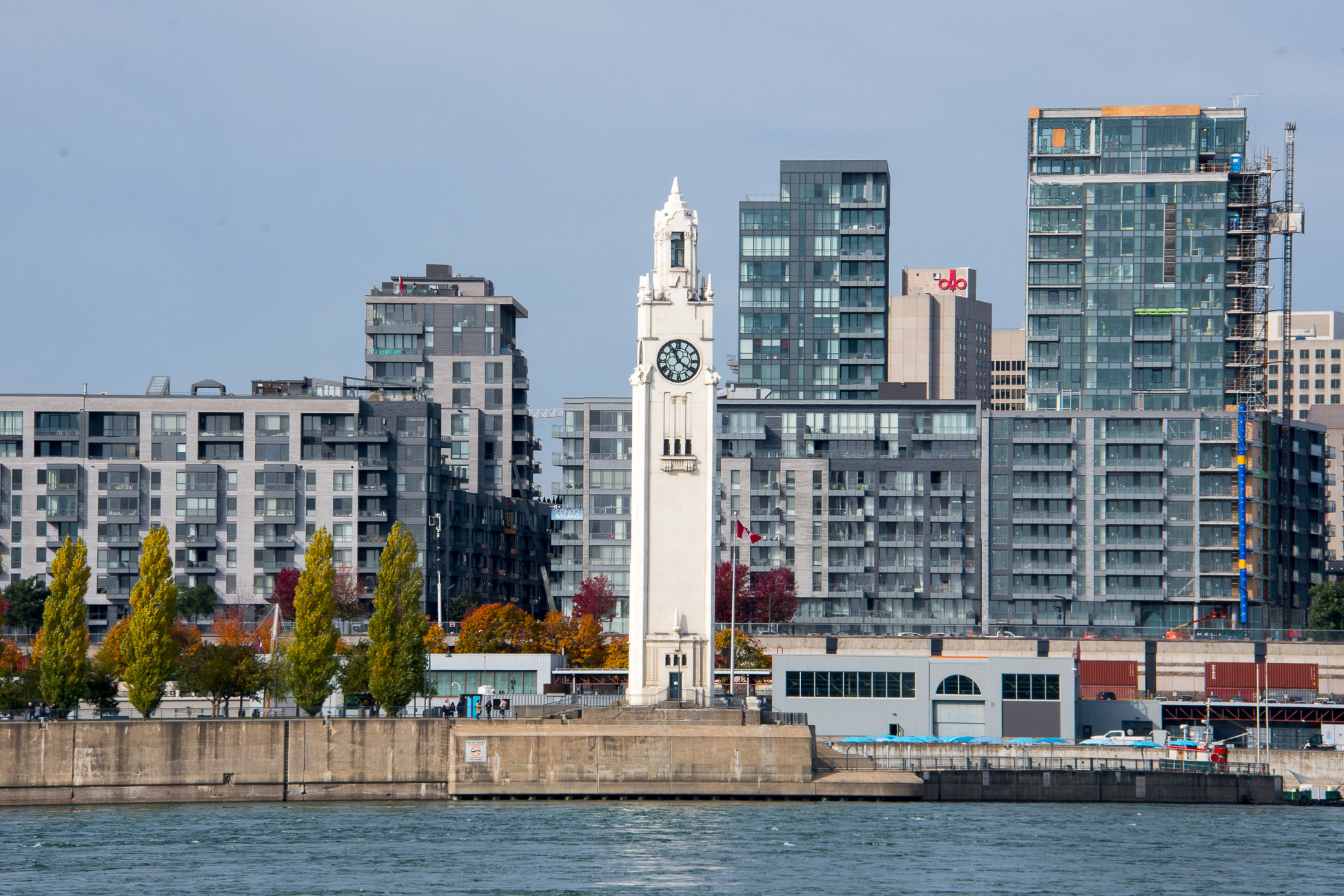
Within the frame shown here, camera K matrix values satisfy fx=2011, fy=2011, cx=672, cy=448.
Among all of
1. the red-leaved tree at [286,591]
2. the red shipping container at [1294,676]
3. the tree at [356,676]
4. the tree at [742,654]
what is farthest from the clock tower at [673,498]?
the red-leaved tree at [286,591]

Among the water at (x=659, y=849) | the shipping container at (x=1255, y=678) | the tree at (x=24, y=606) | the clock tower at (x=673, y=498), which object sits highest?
the clock tower at (x=673, y=498)

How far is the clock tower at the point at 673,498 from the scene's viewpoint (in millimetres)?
129375

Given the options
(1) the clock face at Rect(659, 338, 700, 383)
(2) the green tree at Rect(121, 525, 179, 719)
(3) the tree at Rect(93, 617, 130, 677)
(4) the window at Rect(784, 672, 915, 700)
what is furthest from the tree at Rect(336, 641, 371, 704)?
(4) the window at Rect(784, 672, 915, 700)

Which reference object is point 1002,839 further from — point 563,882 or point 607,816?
point 563,882

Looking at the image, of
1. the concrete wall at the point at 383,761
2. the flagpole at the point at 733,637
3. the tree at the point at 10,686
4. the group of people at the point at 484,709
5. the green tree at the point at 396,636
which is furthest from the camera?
the flagpole at the point at 733,637

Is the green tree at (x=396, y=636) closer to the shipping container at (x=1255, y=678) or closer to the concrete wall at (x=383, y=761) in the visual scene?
the concrete wall at (x=383, y=761)

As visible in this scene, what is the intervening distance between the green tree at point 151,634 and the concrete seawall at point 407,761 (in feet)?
20.8

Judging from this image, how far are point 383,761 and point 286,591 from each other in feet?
247

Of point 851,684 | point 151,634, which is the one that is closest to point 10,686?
point 151,634

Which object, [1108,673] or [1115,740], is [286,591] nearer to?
[1108,673]

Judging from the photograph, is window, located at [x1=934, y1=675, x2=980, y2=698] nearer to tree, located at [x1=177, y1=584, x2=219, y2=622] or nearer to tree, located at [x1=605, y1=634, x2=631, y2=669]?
tree, located at [x1=605, y1=634, x2=631, y2=669]

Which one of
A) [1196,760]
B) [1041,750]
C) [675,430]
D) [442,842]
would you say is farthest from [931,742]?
[442,842]

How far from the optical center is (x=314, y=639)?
12925 cm

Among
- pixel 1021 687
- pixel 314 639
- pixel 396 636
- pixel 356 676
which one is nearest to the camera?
pixel 314 639
